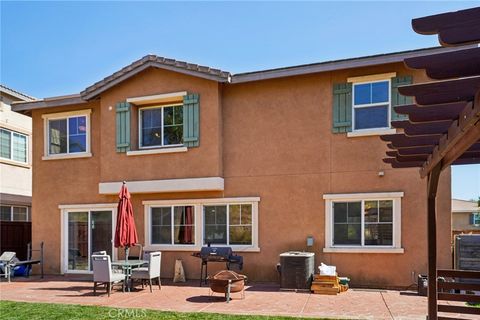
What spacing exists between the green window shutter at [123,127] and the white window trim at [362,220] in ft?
21.7

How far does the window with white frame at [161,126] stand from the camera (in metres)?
13.2

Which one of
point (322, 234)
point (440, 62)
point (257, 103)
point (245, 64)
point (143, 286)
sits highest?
point (245, 64)

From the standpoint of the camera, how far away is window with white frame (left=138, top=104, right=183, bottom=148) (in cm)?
1324

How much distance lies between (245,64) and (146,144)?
13.9 ft

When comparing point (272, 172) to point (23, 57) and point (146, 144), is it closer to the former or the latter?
point (146, 144)

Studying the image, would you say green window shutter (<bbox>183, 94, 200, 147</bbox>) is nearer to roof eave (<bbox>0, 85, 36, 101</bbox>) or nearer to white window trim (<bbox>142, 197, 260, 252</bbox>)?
white window trim (<bbox>142, 197, 260, 252</bbox>)

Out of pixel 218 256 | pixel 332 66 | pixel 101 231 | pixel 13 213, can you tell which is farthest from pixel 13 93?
pixel 332 66

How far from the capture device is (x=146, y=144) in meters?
13.7

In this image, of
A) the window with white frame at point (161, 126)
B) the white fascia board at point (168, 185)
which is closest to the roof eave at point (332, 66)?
the window with white frame at point (161, 126)

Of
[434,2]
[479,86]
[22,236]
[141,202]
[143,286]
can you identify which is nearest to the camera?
[479,86]

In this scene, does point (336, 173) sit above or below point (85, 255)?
above

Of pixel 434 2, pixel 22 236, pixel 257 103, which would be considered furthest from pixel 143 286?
pixel 434 2

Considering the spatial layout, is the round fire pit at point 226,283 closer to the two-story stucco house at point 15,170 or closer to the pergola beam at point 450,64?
the pergola beam at point 450,64

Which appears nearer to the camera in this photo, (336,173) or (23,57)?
(336,173)
